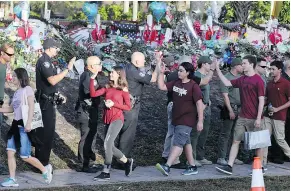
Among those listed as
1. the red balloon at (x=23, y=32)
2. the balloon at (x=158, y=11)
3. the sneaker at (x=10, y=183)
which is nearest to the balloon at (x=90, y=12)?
the balloon at (x=158, y=11)

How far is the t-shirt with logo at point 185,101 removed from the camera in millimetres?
10195

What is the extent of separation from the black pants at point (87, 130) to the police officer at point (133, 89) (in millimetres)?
427

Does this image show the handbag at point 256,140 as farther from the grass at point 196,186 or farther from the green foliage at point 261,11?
the green foliage at point 261,11

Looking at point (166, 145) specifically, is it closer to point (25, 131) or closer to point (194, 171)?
point (194, 171)

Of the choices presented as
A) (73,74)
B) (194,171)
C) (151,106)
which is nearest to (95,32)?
(73,74)

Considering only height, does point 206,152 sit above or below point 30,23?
below

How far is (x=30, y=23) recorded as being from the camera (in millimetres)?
15773

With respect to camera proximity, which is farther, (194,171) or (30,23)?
(30,23)

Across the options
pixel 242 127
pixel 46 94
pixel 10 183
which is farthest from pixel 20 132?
pixel 242 127

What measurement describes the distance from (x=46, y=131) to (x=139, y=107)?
1.49 m

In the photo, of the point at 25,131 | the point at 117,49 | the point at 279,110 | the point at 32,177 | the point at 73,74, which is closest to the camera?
the point at 25,131

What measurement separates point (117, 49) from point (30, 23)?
196 cm

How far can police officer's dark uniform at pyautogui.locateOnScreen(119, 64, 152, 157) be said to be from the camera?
408 inches

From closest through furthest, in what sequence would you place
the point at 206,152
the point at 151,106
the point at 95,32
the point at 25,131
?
the point at 25,131 → the point at 206,152 → the point at 151,106 → the point at 95,32
